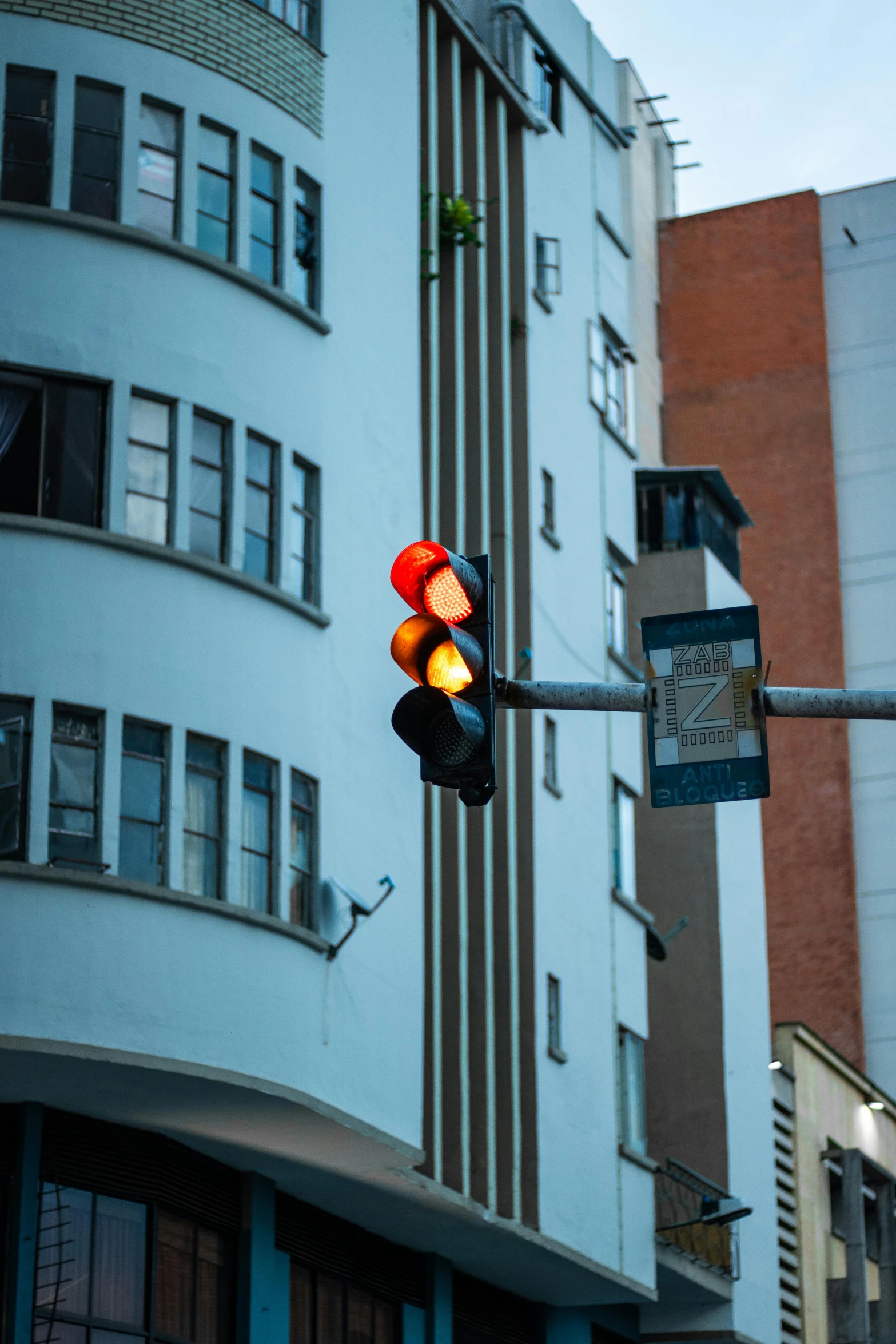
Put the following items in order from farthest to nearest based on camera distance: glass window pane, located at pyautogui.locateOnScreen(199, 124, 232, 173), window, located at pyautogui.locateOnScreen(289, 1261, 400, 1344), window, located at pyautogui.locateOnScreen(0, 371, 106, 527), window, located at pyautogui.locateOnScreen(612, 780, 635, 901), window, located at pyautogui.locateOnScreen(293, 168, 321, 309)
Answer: window, located at pyautogui.locateOnScreen(612, 780, 635, 901), window, located at pyautogui.locateOnScreen(289, 1261, 400, 1344), window, located at pyautogui.locateOnScreen(293, 168, 321, 309), glass window pane, located at pyautogui.locateOnScreen(199, 124, 232, 173), window, located at pyautogui.locateOnScreen(0, 371, 106, 527)

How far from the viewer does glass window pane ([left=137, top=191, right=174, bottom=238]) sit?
21.0 m

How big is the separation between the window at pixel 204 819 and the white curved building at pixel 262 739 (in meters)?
0.04

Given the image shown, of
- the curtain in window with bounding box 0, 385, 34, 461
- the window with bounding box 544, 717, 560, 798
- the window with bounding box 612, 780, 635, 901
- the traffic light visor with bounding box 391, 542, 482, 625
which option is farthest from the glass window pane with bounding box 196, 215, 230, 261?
the traffic light visor with bounding box 391, 542, 482, 625

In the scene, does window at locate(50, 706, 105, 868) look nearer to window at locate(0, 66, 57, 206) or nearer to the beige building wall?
window at locate(0, 66, 57, 206)

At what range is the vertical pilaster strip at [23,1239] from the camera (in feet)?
60.5

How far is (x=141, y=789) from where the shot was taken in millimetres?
19219

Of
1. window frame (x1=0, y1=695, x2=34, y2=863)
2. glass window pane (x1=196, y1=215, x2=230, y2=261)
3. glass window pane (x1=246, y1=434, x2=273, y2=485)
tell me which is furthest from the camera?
glass window pane (x1=196, y1=215, x2=230, y2=261)

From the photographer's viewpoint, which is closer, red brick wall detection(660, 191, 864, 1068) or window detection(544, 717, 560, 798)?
window detection(544, 717, 560, 798)

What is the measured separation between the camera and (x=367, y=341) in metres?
23.6

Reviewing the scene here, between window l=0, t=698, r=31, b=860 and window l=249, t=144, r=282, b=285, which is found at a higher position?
window l=249, t=144, r=282, b=285

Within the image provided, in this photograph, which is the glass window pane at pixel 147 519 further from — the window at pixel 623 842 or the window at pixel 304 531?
the window at pixel 623 842

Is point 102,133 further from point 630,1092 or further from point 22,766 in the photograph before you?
point 630,1092

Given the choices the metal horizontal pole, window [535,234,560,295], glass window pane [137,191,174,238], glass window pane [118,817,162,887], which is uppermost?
window [535,234,560,295]

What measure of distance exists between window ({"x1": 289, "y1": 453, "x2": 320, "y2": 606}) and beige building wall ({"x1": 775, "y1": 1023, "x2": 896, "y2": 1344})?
18276mm
